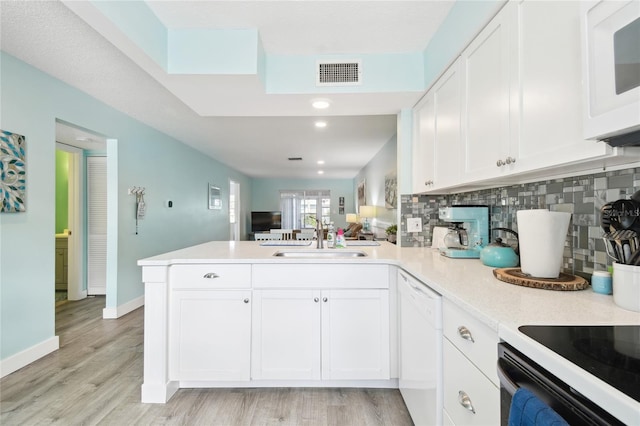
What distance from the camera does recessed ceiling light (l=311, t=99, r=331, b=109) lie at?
2375 millimetres

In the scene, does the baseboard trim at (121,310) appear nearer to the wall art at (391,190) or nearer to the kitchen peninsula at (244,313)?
the kitchen peninsula at (244,313)

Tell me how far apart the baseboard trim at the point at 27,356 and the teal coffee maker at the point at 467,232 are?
329 cm

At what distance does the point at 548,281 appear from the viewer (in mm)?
1151

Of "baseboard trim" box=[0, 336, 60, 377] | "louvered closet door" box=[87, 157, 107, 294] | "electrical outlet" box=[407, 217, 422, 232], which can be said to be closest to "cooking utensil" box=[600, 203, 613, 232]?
"electrical outlet" box=[407, 217, 422, 232]

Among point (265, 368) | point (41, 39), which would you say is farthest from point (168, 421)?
point (41, 39)

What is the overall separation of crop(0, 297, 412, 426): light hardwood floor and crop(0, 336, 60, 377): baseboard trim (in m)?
0.05

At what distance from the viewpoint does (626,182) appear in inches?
42.8

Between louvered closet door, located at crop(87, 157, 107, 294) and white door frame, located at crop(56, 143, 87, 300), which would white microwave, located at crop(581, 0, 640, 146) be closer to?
louvered closet door, located at crop(87, 157, 107, 294)

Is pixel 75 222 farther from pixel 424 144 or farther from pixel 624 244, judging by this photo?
pixel 624 244

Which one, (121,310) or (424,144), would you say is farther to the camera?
(121,310)

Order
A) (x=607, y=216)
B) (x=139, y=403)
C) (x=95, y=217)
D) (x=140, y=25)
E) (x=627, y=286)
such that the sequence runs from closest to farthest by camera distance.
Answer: (x=627, y=286) < (x=607, y=216) < (x=140, y=25) < (x=139, y=403) < (x=95, y=217)

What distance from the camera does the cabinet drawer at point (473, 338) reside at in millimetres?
883

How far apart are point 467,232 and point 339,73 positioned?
1457mm

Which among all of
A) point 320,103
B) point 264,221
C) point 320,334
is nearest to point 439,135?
point 320,103
